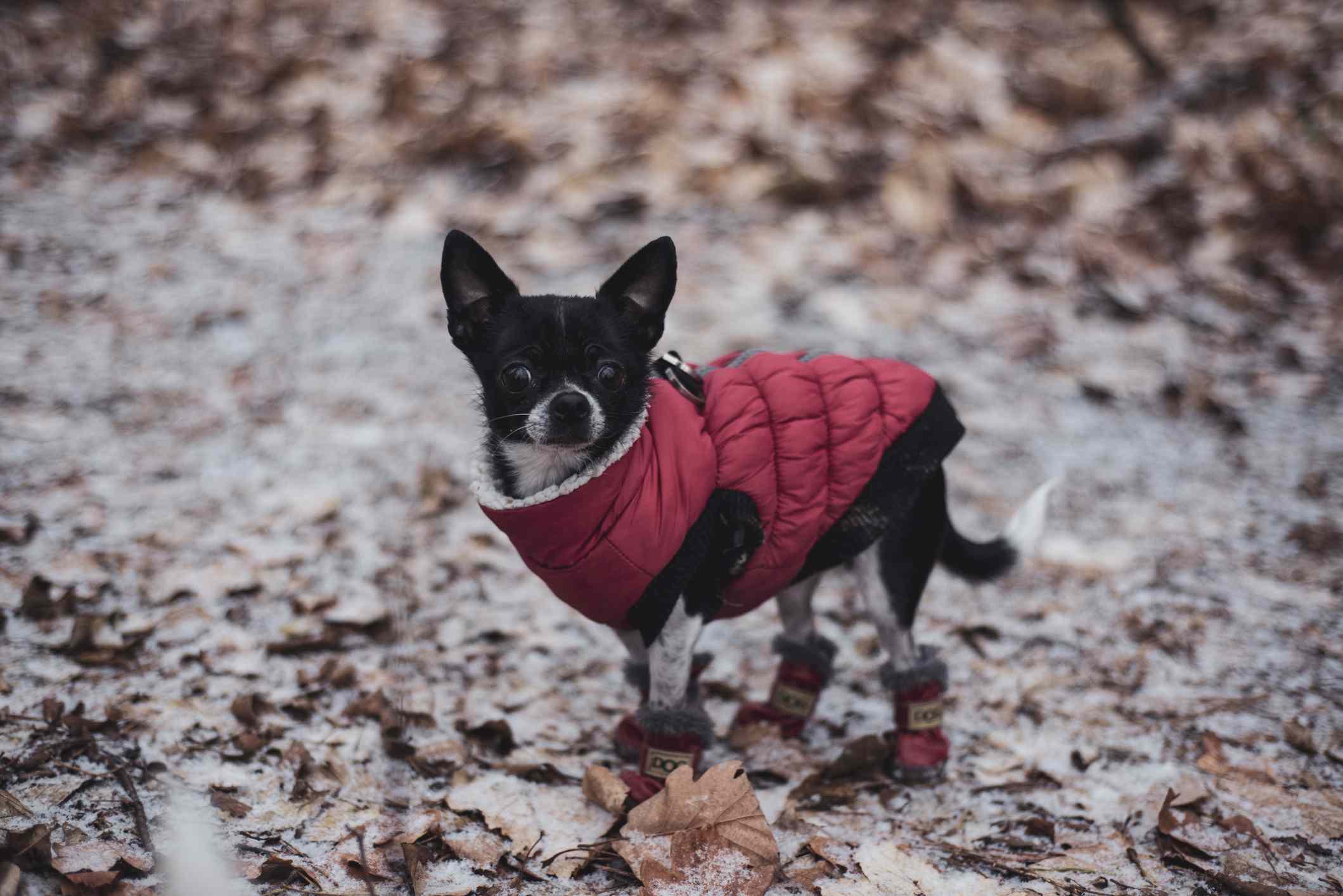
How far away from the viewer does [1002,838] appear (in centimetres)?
254

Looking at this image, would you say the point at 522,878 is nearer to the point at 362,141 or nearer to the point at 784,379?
the point at 784,379

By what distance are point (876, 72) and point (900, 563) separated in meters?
5.26

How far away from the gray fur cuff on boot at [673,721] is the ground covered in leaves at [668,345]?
0.13 metres

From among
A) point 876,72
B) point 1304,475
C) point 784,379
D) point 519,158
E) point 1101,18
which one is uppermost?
point 1101,18

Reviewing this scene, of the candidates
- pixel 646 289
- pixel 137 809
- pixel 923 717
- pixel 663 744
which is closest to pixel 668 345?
pixel 646 289

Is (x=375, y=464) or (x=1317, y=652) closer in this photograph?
(x=1317, y=652)

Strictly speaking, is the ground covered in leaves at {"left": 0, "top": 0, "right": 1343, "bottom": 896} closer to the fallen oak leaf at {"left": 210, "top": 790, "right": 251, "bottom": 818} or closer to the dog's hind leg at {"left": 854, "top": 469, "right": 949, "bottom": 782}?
the fallen oak leaf at {"left": 210, "top": 790, "right": 251, "bottom": 818}

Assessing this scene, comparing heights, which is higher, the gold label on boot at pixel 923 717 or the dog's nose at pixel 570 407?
the dog's nose at pixel 570 407

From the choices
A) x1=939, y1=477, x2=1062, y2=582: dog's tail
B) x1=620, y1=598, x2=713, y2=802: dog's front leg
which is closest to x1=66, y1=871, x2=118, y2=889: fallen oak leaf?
x1=620, y1=598, x2=713, y2=802: dog's front leg

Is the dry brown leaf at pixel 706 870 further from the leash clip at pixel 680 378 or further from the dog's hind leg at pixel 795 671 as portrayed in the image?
the leash clip at pixel 680 378

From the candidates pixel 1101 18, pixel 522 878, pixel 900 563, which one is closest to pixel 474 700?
pixel 522 878

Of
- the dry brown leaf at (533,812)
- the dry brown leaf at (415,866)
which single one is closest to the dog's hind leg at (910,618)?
the dry brown leaf at (533,812)

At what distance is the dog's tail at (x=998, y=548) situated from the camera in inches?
122

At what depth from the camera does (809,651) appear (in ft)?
10.3
